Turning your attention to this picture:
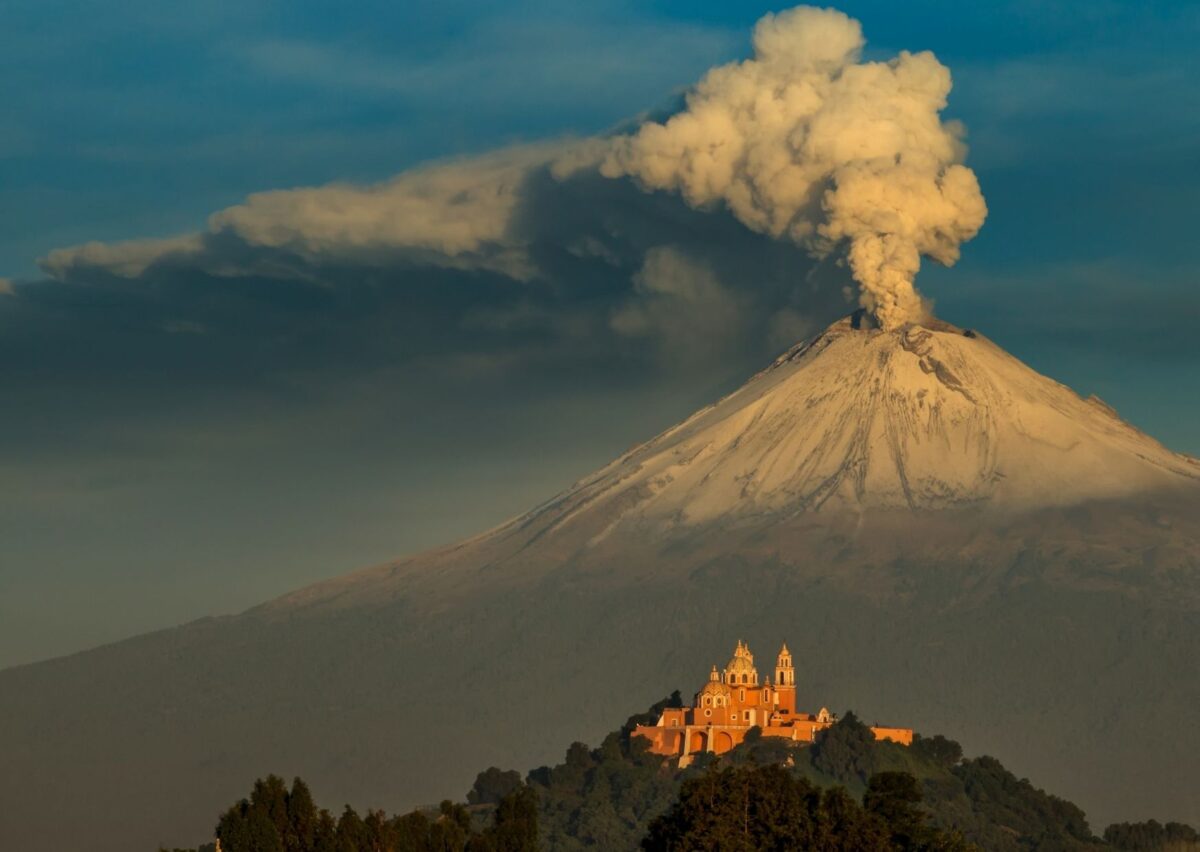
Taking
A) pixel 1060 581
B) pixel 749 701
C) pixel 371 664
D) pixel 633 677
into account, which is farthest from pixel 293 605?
pixel 749 701

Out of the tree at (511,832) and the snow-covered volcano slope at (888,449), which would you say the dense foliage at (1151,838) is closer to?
the tree at (511,832)

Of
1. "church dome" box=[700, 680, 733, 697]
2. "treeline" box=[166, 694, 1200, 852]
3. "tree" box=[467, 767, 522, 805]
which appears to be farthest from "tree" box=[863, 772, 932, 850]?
"tree" box=[467, 767, 522, 805]

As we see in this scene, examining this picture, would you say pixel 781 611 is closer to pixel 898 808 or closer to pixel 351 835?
pixel 898 808

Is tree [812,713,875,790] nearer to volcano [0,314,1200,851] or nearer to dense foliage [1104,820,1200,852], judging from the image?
dense foliage [1104,820,1200,852]

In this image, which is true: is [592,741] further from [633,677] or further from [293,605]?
[293,605]

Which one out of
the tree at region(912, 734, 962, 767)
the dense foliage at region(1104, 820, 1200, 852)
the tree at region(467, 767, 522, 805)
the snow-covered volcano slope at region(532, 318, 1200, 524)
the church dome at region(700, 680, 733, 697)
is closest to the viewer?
the dense foliage at region(1104, 820, 1200, 852)

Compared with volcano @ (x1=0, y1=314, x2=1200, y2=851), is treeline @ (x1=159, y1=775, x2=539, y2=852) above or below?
below
